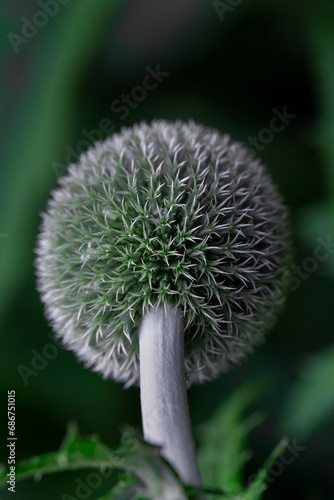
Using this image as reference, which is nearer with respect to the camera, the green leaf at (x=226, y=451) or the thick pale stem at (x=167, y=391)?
the thick pale stem at (x=167, y=391)

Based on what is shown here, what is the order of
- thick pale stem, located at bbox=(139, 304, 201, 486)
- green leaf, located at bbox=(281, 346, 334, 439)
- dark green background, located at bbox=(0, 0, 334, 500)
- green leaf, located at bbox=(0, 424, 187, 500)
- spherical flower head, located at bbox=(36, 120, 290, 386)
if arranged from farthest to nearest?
dark green background, located at bbox=(0, 0, 334, 500) < green leaf, located at bbox=(281, 346, 334, 439) < spherical flower head, located at bbox=(36, 120, 290, 386) < thick pale stem, located at bbox=(139, 304, 201, 486) < green leaf, located at bbox=(0, 424, 187, 500)

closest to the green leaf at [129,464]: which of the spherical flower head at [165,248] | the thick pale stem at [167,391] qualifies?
the thick pale stem at [167,391]

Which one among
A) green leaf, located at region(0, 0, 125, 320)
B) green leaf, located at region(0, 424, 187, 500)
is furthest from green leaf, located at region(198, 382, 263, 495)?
green leaf, located at region(0, 0, 125, 320)

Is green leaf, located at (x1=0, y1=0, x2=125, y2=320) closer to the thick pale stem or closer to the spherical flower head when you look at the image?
the spherical flower head

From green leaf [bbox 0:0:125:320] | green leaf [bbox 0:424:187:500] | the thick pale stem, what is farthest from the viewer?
green leaf [bbox 0:0:125:320]

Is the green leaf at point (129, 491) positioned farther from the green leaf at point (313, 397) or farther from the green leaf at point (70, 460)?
the green leaf at point (313, 397)

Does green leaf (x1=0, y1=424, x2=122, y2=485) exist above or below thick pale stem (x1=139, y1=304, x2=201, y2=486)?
below

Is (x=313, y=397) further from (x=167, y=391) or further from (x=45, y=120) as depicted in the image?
(x=45, y=120)
